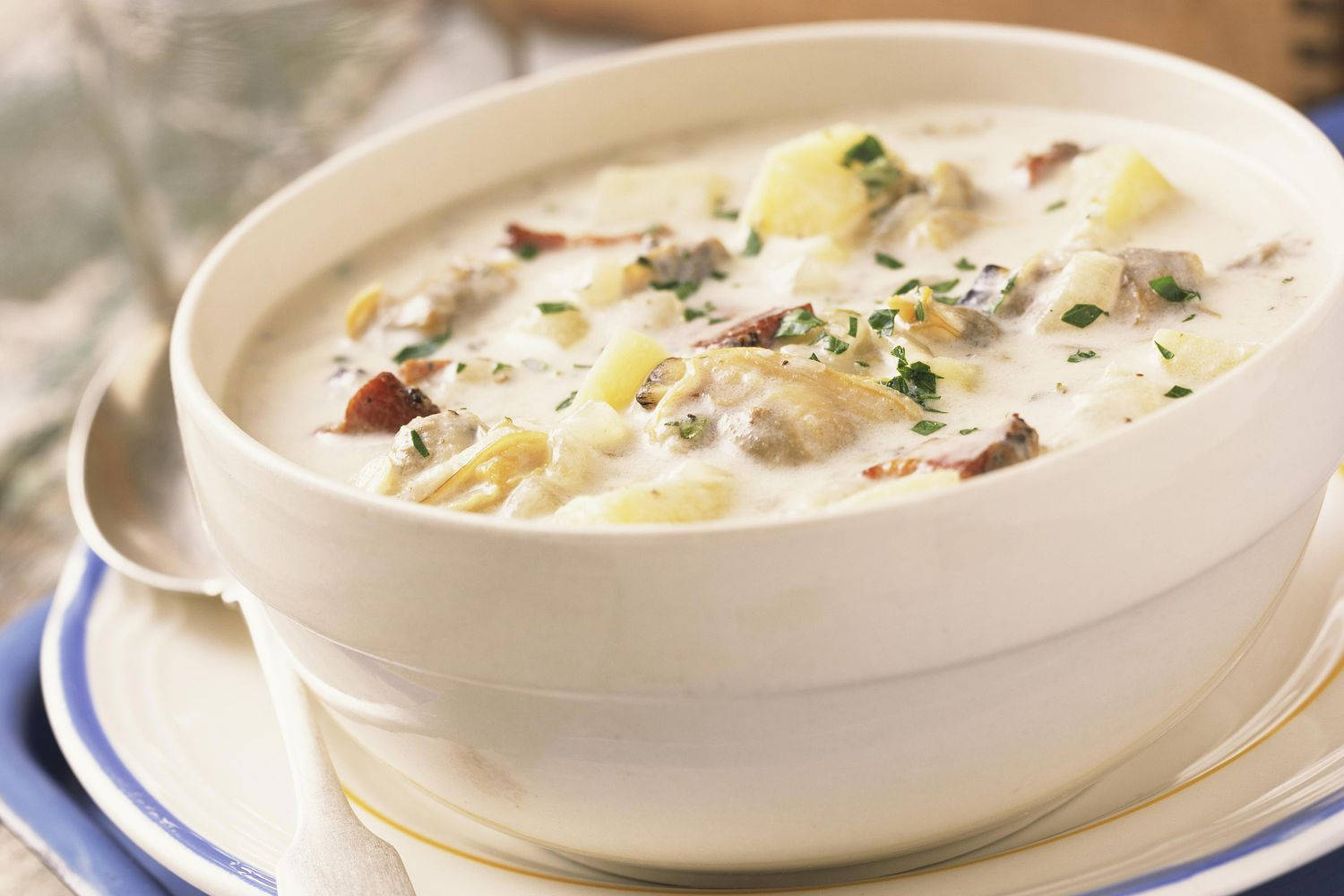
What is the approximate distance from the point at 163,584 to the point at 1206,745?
124cm

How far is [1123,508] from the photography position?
1228 mm

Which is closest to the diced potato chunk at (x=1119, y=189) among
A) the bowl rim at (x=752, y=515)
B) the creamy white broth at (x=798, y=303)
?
the creamy white broth at (x=798, y=303)

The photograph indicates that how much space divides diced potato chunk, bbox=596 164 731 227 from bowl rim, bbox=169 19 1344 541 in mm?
250

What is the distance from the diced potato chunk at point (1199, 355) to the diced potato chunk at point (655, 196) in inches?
35.1

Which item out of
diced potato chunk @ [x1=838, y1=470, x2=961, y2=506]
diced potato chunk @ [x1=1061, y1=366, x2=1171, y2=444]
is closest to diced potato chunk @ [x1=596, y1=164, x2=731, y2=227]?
diced potato chunk @ [x1=1061, y1=366, x2=1171, y2=444]

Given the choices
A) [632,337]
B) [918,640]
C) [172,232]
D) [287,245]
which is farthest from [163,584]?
[172,232]

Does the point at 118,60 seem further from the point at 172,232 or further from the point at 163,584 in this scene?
the point at 163,584

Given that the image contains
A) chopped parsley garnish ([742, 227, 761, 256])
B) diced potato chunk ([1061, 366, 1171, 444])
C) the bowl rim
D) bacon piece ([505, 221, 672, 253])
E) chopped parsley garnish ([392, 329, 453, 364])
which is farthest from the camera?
bacon piece ([505, 221, 672, 253])

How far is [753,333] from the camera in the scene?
71.7 inches

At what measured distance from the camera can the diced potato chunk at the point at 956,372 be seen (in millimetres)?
1665

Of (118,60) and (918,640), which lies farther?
(118,60)

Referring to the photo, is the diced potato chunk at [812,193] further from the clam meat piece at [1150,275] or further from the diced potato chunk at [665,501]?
the diced potato chunk at [665,501]

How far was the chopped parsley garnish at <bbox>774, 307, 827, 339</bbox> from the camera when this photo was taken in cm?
181

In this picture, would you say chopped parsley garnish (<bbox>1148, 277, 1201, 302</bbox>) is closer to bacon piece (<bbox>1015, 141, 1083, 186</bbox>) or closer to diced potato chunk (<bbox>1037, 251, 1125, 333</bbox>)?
diced potato chunk (<bbox>1037, 251, 1125, 333</bbox>)
